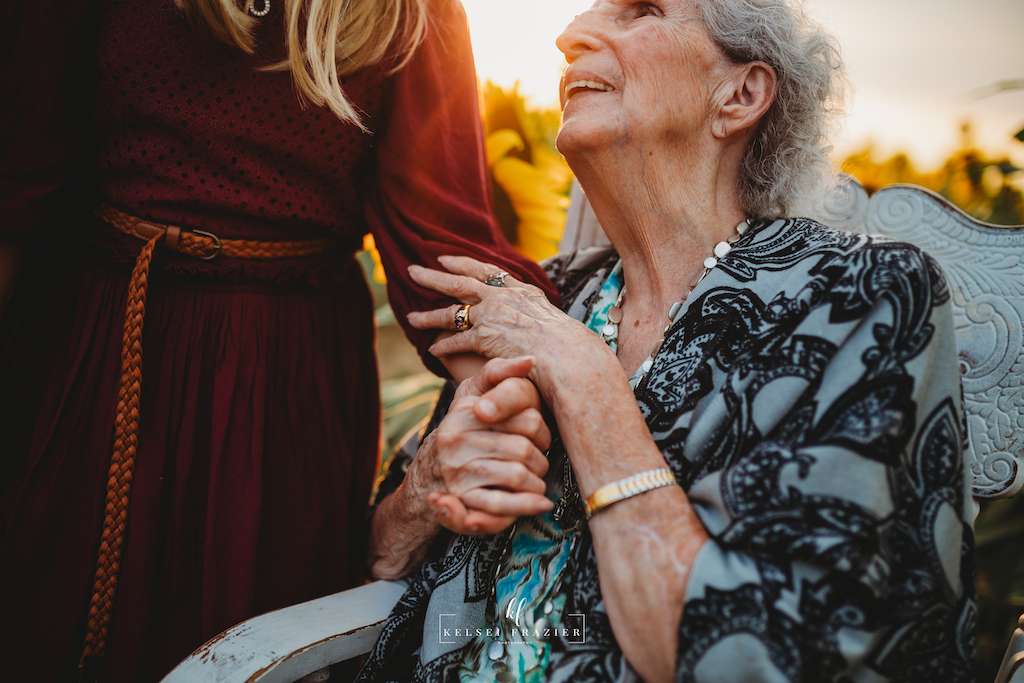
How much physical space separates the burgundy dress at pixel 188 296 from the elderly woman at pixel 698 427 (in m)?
0.20

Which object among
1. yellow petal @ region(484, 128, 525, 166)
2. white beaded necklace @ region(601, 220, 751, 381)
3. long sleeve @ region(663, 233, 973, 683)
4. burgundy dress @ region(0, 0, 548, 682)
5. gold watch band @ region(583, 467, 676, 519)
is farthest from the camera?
yellow petal @ region(484, 128, 525, 166)

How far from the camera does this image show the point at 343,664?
1234 millimetres

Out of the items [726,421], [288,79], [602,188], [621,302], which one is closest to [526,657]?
[726,421]

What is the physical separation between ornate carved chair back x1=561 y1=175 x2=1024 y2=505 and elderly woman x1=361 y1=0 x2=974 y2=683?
0.27 m

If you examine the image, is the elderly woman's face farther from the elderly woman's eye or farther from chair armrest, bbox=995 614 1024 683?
chair armrest, bbox=995 614 1024 683

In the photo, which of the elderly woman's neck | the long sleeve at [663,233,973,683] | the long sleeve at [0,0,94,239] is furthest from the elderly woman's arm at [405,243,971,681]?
the long sleeve at [0,0,94,239]

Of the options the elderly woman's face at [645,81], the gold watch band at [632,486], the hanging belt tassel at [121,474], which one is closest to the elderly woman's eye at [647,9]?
the elderly woman's face at [645,81]

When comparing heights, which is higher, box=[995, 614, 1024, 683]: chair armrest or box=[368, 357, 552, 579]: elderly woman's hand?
box=[368, 357, 552, 579]: elderly woman's hand

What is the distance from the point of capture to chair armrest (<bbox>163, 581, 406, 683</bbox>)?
84cm

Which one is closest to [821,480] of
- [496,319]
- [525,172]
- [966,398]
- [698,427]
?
[698,427]

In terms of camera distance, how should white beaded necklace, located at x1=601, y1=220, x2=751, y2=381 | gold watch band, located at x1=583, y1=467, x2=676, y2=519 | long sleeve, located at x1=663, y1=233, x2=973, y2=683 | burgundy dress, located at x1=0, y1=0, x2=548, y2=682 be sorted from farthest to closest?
white beaded necklace, located at x1=601, y1=220, x2=751, y2=381 < burgundy dress, located at x1=0, y1=0, x2=548, y2=682 < gold watch band, located at x1=583, y1=467, x2=676, y2=519 < long sleeve, located at x1=663, y1=233, x2=973, y2=683

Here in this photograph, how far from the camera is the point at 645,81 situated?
106 centimetres

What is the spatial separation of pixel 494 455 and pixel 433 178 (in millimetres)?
574

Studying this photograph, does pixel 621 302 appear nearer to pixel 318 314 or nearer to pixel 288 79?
pixel 318 314
